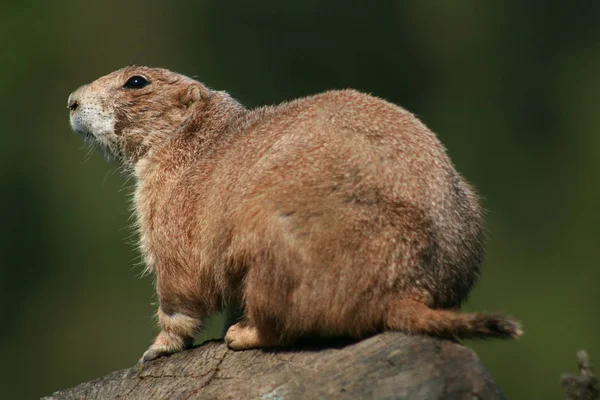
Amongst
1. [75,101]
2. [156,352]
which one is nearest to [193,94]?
[75,101]

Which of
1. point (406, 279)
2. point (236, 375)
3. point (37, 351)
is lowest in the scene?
point (37, 351)

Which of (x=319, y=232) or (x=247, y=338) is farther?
(x=247, y=338)

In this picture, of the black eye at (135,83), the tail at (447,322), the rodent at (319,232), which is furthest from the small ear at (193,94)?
the tail at (447,322)

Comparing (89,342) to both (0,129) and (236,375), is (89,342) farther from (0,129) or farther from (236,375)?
(236,375)

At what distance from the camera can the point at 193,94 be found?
984cm

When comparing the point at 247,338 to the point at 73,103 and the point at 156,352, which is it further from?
the point at 73,103

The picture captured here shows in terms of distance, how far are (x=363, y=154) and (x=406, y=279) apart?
984 mm

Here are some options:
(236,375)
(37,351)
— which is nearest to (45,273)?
(37,351)

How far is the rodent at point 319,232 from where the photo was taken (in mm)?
7199

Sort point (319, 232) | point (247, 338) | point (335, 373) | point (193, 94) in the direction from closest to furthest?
1. point (335, 373)
2. point (319, 232)
3. point (247, 338)
4. point (193, 94)

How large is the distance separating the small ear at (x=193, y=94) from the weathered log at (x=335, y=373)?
8.72 ft

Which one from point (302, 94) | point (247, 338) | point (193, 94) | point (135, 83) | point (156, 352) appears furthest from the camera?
point (302, 94)

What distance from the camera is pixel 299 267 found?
7352 mm

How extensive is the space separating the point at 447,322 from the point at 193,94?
3959 mm
